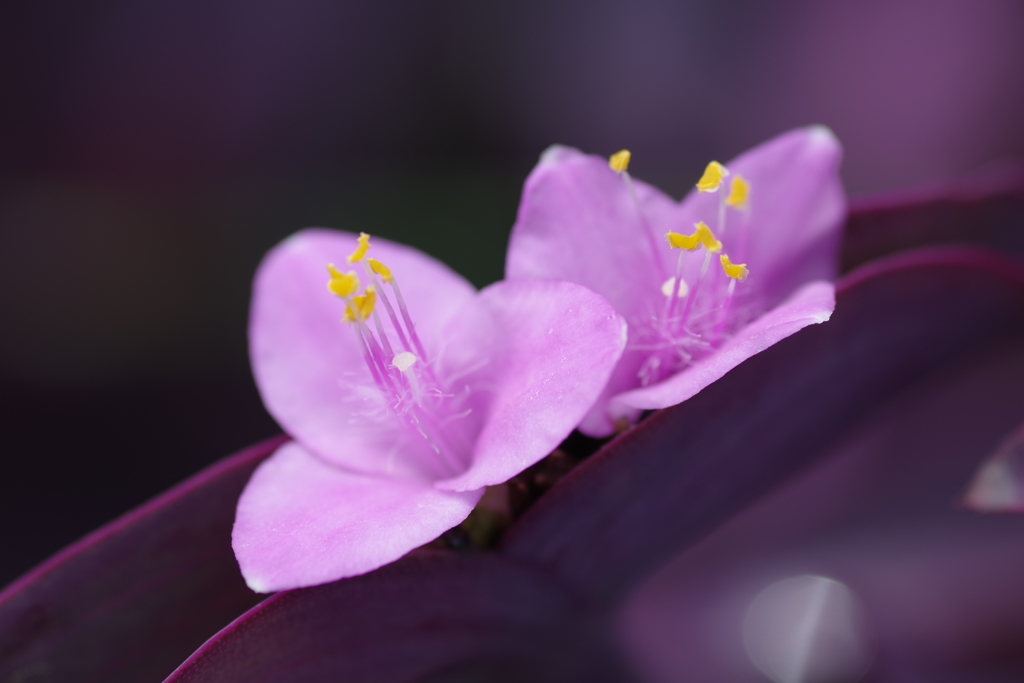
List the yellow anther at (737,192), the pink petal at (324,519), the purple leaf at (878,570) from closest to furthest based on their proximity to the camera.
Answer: the pink petal at (324,519) → the yellow anther at (737,192) → the purple leaf at (878,570)

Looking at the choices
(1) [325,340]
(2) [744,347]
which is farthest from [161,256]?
(2) [744,347]

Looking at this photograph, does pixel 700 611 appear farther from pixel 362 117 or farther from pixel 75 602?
pixel 362 117

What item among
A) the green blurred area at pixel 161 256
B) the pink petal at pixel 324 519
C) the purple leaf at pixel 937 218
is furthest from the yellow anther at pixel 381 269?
the green blurred area at pixel 161 256

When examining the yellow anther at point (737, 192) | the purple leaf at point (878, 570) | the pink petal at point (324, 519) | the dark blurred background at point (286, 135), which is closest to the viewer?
the pink petal at point (324, 519)

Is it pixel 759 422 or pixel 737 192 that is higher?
pixel 737 192

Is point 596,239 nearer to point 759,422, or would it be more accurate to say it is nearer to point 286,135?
point 759,422

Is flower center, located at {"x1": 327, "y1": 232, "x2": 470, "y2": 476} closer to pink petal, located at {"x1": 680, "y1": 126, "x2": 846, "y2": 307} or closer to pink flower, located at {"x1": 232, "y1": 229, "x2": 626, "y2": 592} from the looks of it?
pink flower, located at {"x1": 232, "y1": 229, "x2": 626, "y2": 592}

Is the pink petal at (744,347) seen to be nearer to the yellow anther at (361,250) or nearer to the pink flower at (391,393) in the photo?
the pink flower at (391,393)
